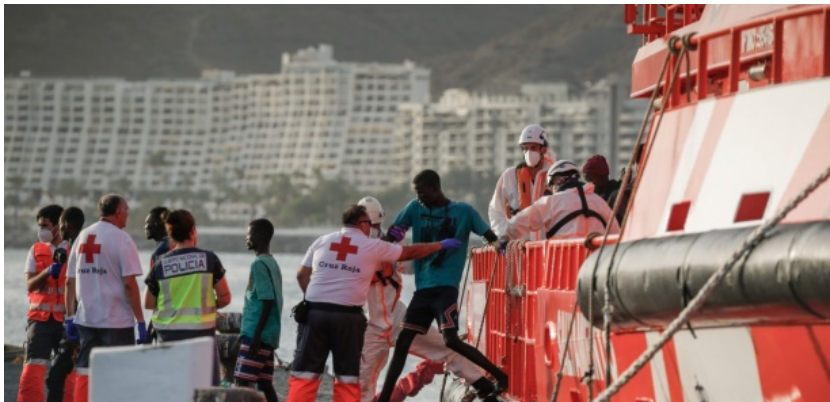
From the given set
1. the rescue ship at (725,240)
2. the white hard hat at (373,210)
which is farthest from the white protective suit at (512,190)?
the rescue ship at (725,240)

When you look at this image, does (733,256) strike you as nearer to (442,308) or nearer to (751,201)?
(751,201)

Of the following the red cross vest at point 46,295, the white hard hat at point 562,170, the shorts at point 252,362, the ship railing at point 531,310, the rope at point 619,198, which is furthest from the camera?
the red cross vest at point 46,295

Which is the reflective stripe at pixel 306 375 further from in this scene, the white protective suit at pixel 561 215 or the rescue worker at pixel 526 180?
the rescue worker at pixel 526 180

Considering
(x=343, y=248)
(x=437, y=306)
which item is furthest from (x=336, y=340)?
(x=437, y=306)

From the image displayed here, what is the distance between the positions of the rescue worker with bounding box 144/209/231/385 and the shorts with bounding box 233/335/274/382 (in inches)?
74.7

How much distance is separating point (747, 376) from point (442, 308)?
428cm

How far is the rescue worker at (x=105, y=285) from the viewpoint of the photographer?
43.9 feet

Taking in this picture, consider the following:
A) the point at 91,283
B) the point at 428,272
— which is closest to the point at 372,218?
the point at 428,272

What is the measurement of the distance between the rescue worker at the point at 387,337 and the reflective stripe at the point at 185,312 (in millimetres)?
2592

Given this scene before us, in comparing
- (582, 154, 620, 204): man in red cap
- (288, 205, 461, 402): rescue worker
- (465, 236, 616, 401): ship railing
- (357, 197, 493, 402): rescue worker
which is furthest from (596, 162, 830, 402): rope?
(582, 154, 620, 204): man in red cap

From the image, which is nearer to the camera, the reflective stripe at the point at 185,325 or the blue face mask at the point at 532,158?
the reflective stripe at the point at 185,325

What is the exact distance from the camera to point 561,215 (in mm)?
13719

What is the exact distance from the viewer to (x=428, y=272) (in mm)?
14406

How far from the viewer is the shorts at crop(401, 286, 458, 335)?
568 inches
